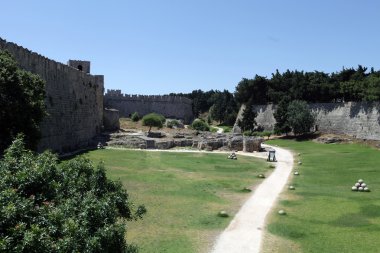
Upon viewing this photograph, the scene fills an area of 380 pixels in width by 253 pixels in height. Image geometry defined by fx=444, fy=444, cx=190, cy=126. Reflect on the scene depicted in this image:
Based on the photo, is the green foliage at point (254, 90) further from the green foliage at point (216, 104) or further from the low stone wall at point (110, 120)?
the low stone wall at point (110, 120)

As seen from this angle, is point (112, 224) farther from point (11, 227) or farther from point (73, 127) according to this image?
point (73, 127)

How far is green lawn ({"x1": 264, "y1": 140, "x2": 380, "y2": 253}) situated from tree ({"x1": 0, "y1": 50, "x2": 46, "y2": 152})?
10.0 meters

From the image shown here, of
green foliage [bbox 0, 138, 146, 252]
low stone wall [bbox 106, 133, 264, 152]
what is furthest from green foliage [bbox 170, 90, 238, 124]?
green foliage [bbox 0, 138, 146, 252]

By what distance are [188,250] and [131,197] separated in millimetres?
6040

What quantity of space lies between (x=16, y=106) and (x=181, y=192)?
7.32 meters

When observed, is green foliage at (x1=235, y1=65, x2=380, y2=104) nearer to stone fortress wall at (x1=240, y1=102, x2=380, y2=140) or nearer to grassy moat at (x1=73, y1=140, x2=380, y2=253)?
stone fortress wall at (x1=240, y1=102, x2=380, y2=140)

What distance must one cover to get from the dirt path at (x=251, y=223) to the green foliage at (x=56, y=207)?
377cm

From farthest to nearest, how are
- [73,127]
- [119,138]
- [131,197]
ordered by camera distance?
[119,138] → [73,127] → [131,197]

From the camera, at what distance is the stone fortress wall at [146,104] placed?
6881cm

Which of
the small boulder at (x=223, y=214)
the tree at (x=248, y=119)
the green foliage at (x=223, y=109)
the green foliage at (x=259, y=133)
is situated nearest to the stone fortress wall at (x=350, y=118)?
the green foliage at (x=259, y=133)

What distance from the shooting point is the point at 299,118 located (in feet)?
159

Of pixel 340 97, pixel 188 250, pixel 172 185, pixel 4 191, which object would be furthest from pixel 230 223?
pixel 340 97

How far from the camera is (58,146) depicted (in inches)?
1215

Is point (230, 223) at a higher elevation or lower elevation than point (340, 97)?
lower
